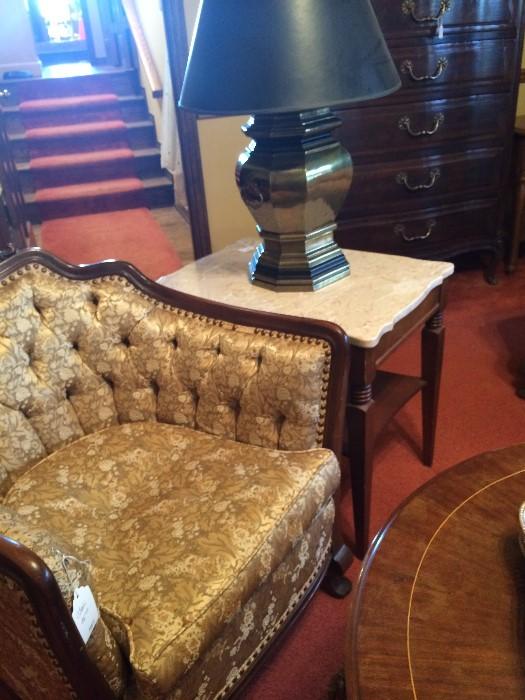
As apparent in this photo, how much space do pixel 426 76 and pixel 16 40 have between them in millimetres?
4832

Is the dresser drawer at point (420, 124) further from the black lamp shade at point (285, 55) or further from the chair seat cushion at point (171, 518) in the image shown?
the chair seat cushion at point (171, 518)

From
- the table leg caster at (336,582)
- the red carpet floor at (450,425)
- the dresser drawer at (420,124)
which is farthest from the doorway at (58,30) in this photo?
the table leg caster at (336,582)

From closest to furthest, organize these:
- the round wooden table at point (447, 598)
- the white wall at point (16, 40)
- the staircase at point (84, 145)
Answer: the round wooden table at point (447, 598) → the staircase at point (84, 145) → the white wall at point (16, 40)

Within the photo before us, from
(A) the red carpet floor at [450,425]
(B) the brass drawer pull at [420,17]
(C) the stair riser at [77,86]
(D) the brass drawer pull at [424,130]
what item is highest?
(B) the brass drawer pull at [420,17]

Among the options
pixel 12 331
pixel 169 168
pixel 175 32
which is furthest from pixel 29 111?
pixel 12 331

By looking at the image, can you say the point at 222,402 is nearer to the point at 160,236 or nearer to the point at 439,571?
the point at 439,571

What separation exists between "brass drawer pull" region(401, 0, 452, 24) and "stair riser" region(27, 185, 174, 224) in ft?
9.36

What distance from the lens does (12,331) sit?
4.06 ft

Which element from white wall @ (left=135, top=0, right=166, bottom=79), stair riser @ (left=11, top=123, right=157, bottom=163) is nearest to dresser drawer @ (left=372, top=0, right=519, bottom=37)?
white wall @ (left=135, top=0, right=166, bottom=79)

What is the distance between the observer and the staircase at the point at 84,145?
4.61m

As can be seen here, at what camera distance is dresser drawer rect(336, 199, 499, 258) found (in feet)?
8.19

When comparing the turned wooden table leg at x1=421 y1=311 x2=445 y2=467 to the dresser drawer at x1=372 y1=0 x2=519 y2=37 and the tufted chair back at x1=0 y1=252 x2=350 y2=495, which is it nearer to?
the tufted chair back at x1=0 y1=252 x2=350 y2=495

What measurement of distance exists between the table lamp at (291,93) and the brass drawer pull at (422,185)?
1.15 meters

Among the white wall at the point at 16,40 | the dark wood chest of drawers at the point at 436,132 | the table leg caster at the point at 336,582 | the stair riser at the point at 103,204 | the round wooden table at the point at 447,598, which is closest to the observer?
the round wooden table at the point at 447,598
